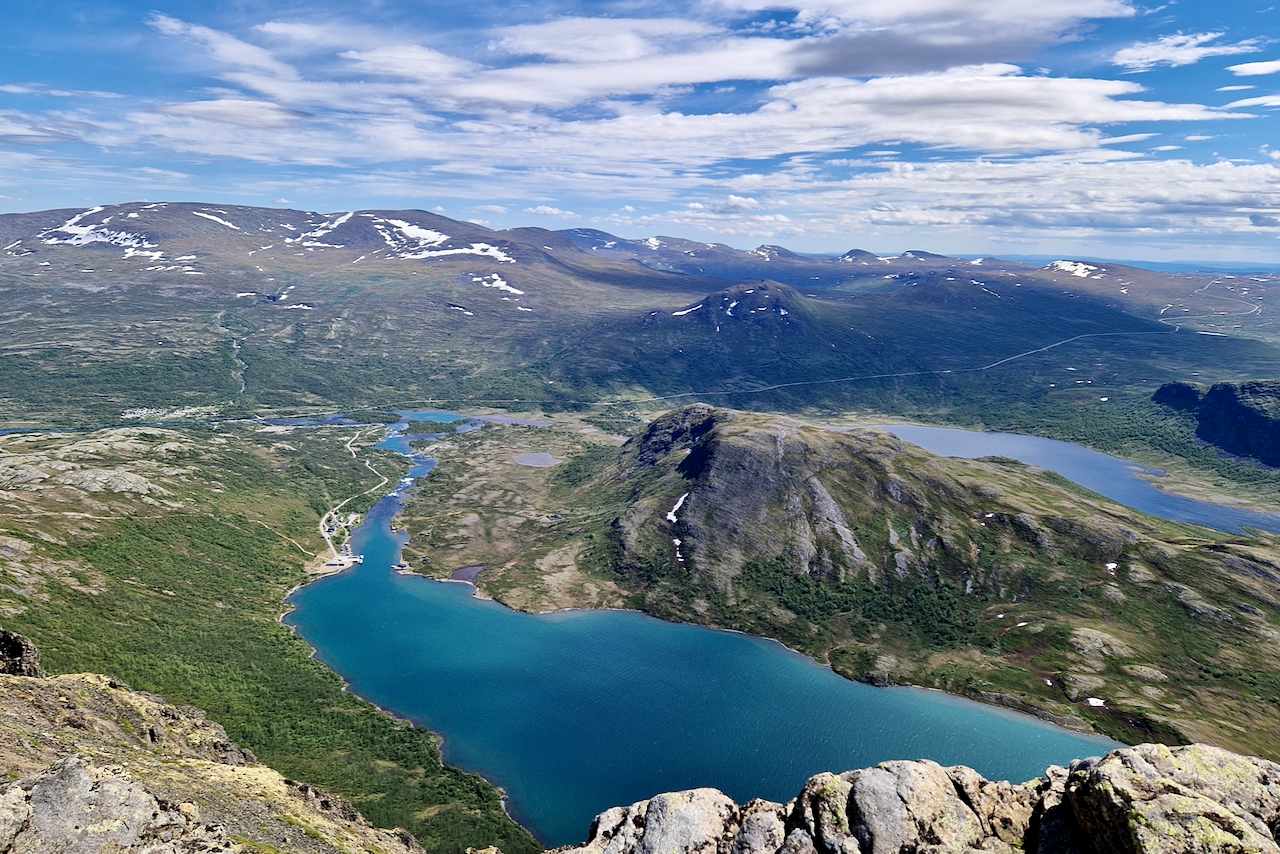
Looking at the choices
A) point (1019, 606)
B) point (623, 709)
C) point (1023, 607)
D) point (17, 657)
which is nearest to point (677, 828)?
point (17, 657)

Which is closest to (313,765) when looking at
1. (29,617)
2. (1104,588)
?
(29,617)

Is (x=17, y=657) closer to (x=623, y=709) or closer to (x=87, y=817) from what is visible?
(x=87, y=817)

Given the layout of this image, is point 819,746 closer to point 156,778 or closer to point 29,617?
point 156,778

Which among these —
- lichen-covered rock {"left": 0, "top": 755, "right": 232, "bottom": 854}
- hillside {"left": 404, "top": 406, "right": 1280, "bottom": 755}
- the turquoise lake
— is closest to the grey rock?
lichen-covered rock {"left": 0, "top": 755, "right": 232, "bottom": 854}

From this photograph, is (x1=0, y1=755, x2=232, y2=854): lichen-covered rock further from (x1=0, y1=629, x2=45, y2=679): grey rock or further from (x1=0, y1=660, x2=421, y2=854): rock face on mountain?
(x1=0, y1=629, x2=45, y2=679): grey rock

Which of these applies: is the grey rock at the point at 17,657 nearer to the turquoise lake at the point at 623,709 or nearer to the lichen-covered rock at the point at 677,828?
the turquoise lake at the point at 623,709
